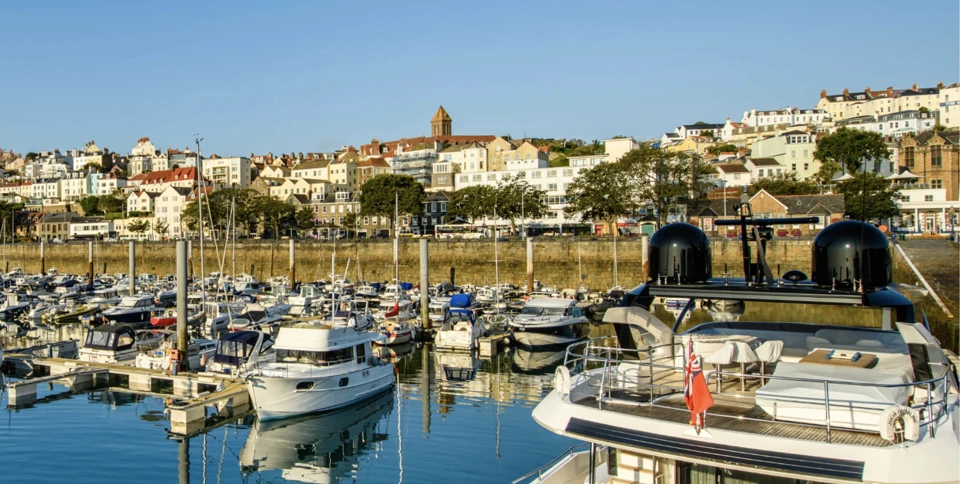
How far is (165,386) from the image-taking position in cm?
→ 3058

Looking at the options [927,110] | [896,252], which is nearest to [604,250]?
[896,252]

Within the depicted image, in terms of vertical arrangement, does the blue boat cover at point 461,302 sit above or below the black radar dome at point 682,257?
below

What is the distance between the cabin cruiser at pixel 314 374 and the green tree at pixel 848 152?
9809 cm

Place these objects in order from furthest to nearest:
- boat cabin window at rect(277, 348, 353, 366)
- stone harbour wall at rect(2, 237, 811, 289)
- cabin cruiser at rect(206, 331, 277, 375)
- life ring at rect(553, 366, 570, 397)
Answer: stone harbour wall at rect(2, 237, 811, 289), cabin cruiser at rect(206, 331, 277, 375), boat cabin window at rect(277, 348, 353, 366), life ring at rect(553, 366, 570, 397)

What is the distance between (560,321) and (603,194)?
38707mm

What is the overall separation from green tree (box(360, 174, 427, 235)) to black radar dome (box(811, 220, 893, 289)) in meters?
89.1

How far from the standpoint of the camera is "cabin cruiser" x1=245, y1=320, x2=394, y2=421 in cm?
2434

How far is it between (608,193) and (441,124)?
114 metres

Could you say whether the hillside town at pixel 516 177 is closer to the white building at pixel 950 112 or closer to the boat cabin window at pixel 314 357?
the white building at pixel 950 112

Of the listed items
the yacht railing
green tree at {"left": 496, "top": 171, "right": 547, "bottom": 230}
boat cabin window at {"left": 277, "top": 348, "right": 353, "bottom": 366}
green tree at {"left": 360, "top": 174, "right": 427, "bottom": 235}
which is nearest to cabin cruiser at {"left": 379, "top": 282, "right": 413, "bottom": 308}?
boat cabin window at {"left": 277, "top": 348, "right": 353, "bottom": 366}

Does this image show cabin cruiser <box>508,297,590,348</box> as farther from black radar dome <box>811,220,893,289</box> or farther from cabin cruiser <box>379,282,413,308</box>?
black radar dome <box>811,220,893,289</box>

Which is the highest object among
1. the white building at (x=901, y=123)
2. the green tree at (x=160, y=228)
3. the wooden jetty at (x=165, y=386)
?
the white building at (x=901, y=123)

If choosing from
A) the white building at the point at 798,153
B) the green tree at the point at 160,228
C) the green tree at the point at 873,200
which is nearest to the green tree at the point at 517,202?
the green tree at the point at 873,200

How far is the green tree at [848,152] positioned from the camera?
11262 cm
